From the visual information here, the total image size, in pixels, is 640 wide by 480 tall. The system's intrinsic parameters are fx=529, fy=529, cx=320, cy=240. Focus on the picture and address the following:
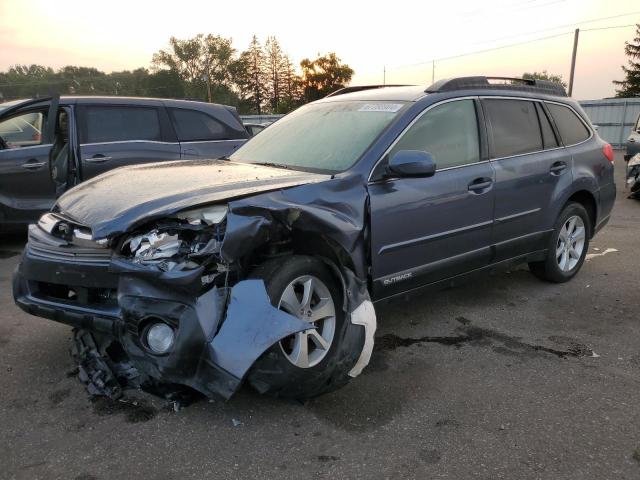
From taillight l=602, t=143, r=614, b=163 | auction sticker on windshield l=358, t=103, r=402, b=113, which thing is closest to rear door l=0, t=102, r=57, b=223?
auction sticker on windshield l=358, t=103, r=402, b=113

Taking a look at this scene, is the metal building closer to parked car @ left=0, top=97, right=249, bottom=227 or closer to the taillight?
the taillight

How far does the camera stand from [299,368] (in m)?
2.75

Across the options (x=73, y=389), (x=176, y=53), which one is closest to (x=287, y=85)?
(x=176, y=53)

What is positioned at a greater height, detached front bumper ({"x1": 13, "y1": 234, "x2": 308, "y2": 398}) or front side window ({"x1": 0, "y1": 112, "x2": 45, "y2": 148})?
front side window ({"x1": 0, "y1": 112, "x2": 45, "y2": 148})

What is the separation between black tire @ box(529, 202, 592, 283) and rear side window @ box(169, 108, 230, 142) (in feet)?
14.6

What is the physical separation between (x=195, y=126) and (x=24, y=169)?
2.14 m

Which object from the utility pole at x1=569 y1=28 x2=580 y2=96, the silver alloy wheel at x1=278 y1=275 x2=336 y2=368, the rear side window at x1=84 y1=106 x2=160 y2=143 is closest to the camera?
the silver alloy wheel at x1=278 y1=275 x2=336 y2=368

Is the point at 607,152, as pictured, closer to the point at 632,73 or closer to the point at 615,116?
the point at 615,116

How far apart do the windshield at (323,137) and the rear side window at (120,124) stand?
2816mm

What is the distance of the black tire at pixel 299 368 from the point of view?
267cm

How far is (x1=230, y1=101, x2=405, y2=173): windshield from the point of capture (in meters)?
3.59

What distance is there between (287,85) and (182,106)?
69009mm

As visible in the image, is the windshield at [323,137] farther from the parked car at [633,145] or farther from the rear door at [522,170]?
the parked car at [633,145]

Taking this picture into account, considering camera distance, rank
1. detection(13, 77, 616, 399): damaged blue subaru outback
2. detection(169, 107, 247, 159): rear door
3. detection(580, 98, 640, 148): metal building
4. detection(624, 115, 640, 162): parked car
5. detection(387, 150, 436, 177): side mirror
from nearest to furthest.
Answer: detection(13, 77, 616, 399): damaged blue subaru outback < detection(387, 150, 436, 177): side mirror < detection(169, 107, 247, 159): rear door < detection(624, 115, 640, 162): parked car < detection(580, 98, 640, 148): metal building
